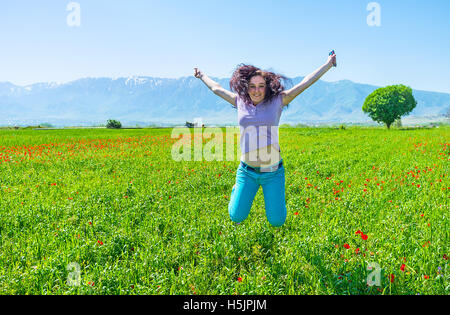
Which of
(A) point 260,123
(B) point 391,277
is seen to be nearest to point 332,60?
(A) point 260,123

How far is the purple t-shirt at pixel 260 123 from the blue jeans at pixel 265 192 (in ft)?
1.38

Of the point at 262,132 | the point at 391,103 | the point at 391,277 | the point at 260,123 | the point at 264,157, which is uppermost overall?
the point at 391,103

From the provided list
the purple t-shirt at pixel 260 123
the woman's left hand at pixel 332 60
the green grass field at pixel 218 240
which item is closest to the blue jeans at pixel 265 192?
the purple t-shirt at pixel 260 123

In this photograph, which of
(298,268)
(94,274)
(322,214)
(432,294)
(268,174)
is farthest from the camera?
(322,214)

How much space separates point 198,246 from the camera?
14.7ft

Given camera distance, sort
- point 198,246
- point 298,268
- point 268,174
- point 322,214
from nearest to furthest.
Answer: point 298,268 → point 268,174 → point 198,246 → point 322,214

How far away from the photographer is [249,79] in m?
4.20

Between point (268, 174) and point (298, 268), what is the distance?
4.66 feet

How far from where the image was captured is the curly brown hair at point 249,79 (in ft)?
13.6

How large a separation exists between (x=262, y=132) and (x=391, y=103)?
7866 cm

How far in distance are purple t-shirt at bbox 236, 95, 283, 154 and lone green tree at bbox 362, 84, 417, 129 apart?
252 ft

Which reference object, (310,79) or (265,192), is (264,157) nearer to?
(265,192)

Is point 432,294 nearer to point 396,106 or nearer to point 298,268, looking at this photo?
point 298,268
